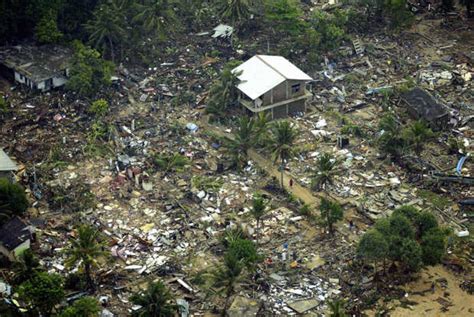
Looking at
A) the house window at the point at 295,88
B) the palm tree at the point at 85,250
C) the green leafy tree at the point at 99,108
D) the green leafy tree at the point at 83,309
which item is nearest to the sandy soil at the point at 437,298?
the green leafy tree at the point at 83,309

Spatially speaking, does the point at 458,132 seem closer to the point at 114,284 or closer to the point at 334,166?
the point at 334,166

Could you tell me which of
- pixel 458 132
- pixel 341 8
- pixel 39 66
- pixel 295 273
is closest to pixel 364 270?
pixel 295 273

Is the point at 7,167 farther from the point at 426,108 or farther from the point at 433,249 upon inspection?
the point at 426,108

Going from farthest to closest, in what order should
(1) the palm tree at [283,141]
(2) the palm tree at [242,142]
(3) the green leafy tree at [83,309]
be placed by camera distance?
(2) the palm tree at [242,142], (1) the palm tree at [283,141], (3) the green leafy tree at [83,309]

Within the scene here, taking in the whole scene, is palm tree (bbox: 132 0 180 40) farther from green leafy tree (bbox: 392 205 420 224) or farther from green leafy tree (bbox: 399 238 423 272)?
green leafy tree (bbox: 399 238 423 272)

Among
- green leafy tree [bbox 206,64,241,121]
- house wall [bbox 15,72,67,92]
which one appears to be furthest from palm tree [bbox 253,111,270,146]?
house wall [bbox 15,72,67,92]

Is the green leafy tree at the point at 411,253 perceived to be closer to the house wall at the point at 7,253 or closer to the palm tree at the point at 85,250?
the palm tree at the point at 85,250
